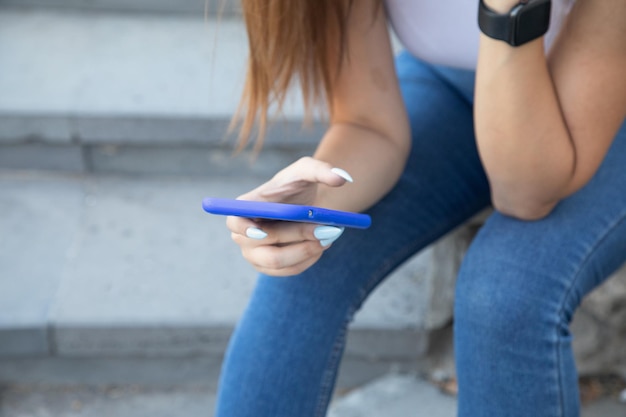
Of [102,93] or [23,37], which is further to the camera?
[23,37]

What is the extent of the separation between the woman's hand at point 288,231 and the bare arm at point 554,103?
0.20m

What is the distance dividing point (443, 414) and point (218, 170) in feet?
2.59

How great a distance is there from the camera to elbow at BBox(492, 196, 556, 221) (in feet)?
3.03

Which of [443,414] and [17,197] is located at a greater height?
[17,197]

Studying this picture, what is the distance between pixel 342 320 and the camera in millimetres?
1005

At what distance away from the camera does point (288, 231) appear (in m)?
0.81

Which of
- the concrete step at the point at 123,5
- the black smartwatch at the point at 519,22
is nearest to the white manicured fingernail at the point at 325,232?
the black smartwatch at the point at 519,22

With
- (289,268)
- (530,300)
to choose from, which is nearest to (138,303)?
(289,268)

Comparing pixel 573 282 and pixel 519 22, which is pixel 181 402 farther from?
pixel 519 22

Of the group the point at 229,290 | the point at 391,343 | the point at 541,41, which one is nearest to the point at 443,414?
the point at 391,343

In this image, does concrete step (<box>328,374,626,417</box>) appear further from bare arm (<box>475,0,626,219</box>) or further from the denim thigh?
bare arm (<box>475,0,626,219</box>)

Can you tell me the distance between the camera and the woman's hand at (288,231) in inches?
31.0

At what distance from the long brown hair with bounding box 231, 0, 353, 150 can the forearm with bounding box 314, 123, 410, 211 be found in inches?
3.3

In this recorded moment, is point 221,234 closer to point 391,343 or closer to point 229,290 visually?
point 229,290
